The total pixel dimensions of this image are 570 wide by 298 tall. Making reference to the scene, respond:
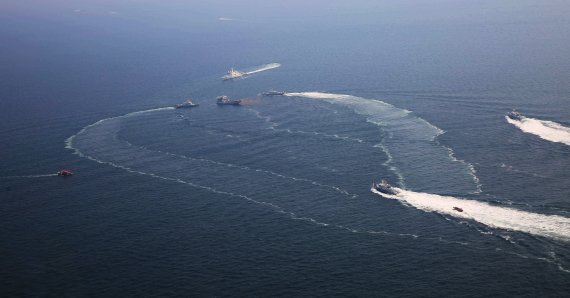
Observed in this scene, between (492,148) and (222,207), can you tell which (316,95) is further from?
(222,207)

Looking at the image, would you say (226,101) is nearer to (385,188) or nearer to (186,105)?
(186,105)

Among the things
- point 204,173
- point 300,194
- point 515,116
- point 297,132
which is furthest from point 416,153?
point 204,173

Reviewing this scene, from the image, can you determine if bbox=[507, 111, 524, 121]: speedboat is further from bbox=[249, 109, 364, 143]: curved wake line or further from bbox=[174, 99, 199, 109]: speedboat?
bbox=[174, 99, 199, 109]: speedboat

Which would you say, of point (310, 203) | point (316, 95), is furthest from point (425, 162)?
point (316, 95)

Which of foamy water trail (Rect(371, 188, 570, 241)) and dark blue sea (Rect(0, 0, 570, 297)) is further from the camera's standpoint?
foamy water trail (Rect(371, 188, 570, 241))

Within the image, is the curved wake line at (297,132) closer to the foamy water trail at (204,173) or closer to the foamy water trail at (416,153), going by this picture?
the foamy water trail at (416,153)

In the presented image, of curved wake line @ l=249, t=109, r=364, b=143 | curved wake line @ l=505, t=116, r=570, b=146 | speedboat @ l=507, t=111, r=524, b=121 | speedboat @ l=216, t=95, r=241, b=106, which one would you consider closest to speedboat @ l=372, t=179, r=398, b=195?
curved wake line @ l=249, t=109, r=364, b=143

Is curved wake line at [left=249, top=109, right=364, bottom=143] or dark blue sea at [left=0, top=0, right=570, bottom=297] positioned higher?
curved wake line at [left=249, top=109, right=364, bottom=143]

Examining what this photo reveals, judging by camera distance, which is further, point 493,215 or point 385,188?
point 385,188
